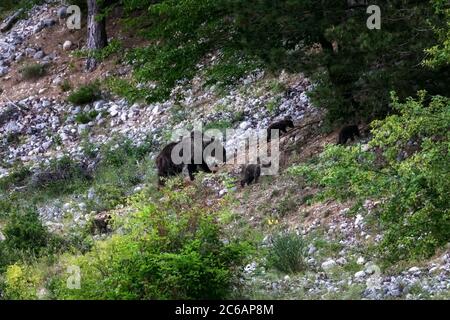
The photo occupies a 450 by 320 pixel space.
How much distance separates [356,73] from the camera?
15422mm

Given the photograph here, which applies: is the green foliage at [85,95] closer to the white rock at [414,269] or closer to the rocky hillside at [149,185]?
the rocky hillside at [149,185]

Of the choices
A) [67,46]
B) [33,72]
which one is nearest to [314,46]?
[33,72]

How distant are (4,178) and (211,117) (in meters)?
5.19

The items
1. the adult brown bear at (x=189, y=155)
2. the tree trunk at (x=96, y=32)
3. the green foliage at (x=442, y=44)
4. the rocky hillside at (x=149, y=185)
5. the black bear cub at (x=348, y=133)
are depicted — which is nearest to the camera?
the rocky hillside at (x=149, y=185)

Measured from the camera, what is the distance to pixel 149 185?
1816 centimetres

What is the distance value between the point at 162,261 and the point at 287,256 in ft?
9.62

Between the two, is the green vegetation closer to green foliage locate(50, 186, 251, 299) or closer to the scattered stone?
green foliage locate(50, 186, 251, 299)

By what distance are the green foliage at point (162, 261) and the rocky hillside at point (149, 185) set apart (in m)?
0.06

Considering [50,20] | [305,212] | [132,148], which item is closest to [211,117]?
Result: [132,148]

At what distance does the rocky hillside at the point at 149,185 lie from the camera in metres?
10.8

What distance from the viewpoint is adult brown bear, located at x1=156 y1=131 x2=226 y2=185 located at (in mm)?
17453

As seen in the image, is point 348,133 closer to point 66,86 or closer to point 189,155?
point 189,155

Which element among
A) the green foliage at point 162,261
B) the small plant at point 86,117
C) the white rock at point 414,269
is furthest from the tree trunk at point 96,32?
the white rock at point 414,269

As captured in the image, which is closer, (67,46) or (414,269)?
(414,269)
